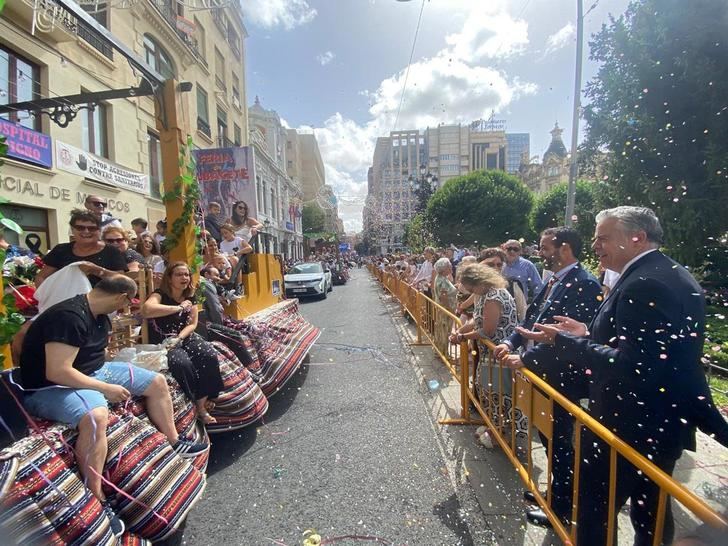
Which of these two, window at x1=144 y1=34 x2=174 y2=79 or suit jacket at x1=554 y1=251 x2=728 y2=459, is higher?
window at x1=144 y1=34 x2=174 y2=79

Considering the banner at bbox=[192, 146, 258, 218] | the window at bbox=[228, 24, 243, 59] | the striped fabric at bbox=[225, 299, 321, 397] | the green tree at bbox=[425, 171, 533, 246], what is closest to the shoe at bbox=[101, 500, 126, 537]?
the striped fabric at bbox=[225, 299, 321, 397]

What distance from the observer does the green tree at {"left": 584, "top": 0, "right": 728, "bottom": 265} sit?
5.56 metres

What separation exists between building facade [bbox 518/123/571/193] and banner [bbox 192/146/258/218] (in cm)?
5218

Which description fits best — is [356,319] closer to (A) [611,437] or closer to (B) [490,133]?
(A) [611,437]

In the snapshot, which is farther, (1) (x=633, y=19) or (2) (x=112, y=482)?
(1) (x=633, y=19)

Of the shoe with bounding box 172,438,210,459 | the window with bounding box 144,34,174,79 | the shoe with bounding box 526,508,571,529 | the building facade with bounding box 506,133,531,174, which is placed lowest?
the shoe with bounding box 526,508,571,529

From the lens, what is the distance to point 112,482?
1.88m

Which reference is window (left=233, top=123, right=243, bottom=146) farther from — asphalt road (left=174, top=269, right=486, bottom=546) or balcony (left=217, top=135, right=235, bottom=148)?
asphalt road (left=174, top=269, right=486, bottom=546)

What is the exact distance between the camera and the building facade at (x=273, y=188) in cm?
2677

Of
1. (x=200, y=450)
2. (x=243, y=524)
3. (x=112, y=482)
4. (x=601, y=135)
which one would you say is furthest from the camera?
(x=601, y=135)

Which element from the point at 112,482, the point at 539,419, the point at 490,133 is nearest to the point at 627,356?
the point at 539,419

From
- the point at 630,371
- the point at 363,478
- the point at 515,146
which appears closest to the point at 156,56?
the point at 363,478

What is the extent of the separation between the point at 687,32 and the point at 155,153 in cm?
1428

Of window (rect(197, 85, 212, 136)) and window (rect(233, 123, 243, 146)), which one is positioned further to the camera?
window (rect(233, 123, 243, 146))
